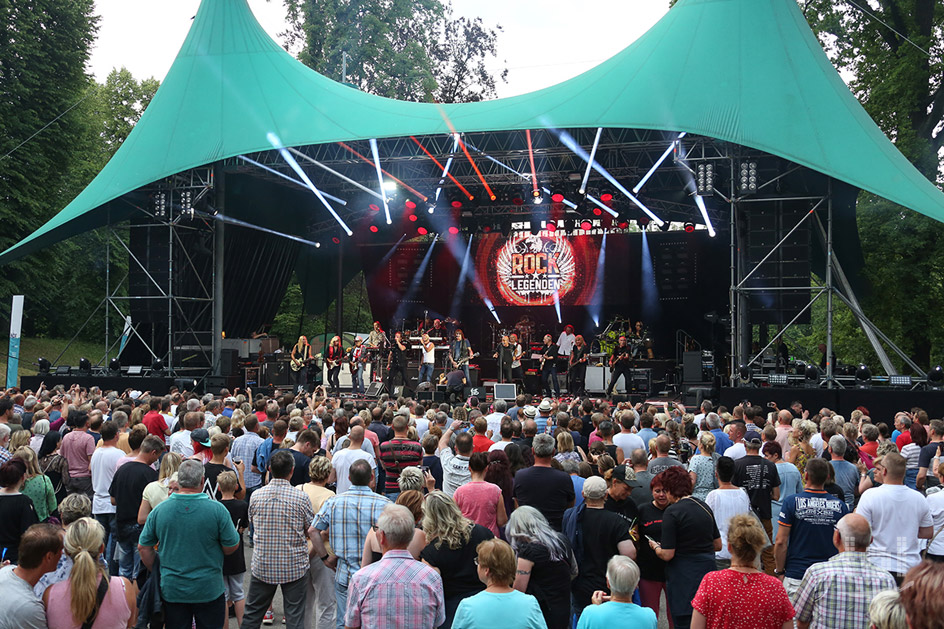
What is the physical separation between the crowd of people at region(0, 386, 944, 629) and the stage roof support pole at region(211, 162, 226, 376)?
10.9 m

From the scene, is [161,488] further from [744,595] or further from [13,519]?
[744,595]

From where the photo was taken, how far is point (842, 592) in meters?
3.49

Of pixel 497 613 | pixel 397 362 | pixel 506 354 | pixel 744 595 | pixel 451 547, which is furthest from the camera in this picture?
pixel 506 354

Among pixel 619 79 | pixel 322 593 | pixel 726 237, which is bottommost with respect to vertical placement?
pixel 322 593

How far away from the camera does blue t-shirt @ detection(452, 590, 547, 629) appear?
10.2 ft

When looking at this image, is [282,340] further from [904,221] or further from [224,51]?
[904,221]

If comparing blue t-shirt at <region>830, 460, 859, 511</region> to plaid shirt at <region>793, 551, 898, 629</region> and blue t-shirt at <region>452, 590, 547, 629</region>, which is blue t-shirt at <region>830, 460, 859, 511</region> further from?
blue t-shirt at <region>452, 590, 547, 629</region>

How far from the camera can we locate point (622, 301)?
2142 cm

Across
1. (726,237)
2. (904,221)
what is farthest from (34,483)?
(904,221)

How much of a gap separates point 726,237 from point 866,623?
17.4 metres

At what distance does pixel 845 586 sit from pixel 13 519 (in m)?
4.30

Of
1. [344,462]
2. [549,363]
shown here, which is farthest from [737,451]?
[549,363]

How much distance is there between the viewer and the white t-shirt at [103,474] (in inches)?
235

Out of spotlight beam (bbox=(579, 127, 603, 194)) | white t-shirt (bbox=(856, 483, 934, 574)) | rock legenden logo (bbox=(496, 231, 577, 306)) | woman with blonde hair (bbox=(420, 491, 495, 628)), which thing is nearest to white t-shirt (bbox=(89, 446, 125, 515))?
woman with blonde hair (bbox=(420, 491, 495, 628))
